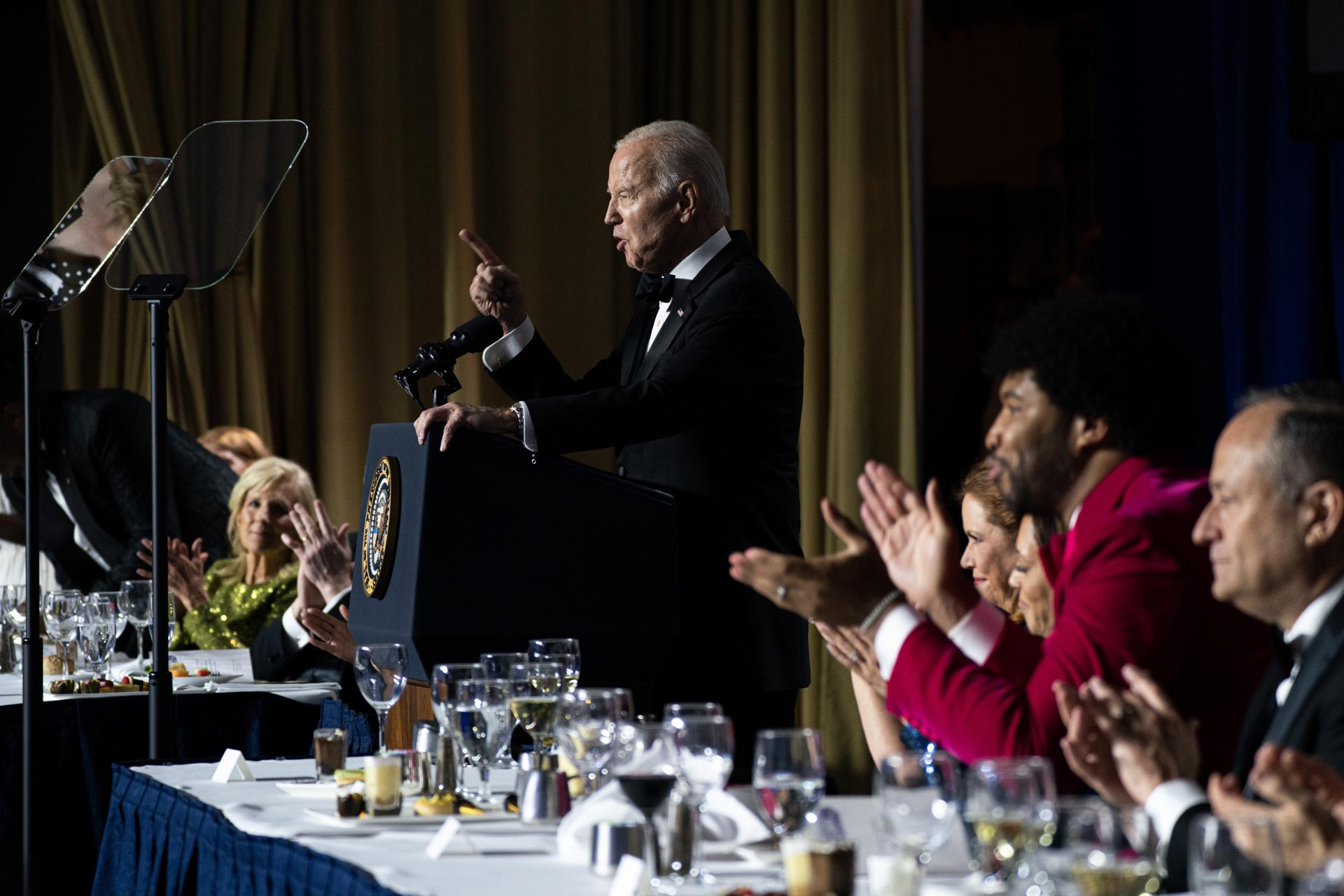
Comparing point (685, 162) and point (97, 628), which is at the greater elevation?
point (685, 162)

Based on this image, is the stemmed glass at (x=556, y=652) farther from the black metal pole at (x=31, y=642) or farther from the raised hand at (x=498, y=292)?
the raised hand at (x=498, y=292)

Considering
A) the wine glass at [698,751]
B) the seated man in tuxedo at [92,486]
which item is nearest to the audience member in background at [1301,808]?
the wine glass at [698,751]

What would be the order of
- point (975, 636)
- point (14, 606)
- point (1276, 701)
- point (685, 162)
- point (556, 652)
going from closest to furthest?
point (1276, 701)
point (975, 636)
point (556, 652)
point (685, 162)
point (14, 606)

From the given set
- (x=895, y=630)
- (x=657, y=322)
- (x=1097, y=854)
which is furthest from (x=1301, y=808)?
(x=657, y=322)

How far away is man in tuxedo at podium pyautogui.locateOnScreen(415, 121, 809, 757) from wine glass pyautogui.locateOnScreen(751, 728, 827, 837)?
1.08 m

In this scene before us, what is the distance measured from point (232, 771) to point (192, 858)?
208mm

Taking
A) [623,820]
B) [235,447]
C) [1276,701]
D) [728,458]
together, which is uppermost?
[235,447]

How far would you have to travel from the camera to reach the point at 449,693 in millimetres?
1977

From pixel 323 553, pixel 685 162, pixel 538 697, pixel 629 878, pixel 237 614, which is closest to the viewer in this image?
pixel 629 878

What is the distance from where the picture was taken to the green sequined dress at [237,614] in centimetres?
414

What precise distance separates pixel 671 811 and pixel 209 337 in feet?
15.1

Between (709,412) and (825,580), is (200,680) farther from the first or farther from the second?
(825,580)

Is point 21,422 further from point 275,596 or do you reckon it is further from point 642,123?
point 642,123

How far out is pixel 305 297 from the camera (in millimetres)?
5965
